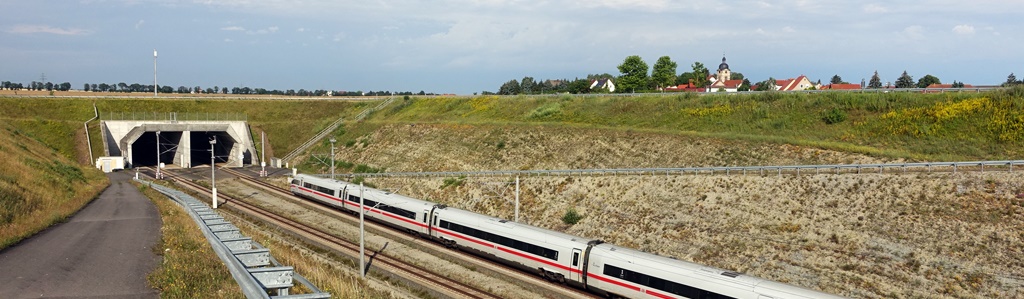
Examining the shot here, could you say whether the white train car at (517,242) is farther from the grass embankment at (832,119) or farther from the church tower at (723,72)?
the church tower at (723,72)

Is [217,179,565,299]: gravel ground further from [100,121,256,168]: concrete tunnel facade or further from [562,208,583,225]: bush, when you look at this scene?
[100,121,256,168]: concrete tunnel facade

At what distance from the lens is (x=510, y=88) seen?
140m

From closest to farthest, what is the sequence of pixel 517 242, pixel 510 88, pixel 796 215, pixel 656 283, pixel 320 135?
pixel 656 283
pixel 517 242
pixel 796 215
pixel 320 135
pixel 510 88

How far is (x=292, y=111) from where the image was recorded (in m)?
99.9

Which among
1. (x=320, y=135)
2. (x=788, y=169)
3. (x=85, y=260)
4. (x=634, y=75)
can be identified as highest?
(x=634, y=75)

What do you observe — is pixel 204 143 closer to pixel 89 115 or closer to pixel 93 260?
pixel 89 115

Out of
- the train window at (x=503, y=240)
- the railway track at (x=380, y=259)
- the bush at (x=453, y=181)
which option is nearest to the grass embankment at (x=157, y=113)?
the railway track at (x=380, y=259)

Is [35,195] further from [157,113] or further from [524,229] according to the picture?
[157,113]

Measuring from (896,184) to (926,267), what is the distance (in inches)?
315

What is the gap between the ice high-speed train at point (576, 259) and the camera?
2383cm

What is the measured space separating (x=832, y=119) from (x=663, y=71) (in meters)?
61.2

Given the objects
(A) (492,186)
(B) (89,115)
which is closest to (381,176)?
(A) (492,186)

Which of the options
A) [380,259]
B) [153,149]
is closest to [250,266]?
[380,259]

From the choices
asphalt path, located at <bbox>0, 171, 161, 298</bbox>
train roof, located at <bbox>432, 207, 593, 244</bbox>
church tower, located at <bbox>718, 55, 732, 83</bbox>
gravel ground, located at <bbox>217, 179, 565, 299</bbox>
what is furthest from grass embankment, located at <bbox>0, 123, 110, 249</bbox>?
church tower, located at <bbox>718, 55, 732, 83</bbox>
